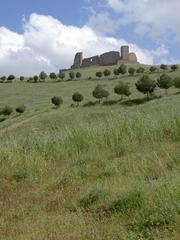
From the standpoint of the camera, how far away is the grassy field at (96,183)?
553cm

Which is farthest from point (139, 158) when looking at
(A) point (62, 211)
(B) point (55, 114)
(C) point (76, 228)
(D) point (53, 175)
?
(B) point (55, 114)

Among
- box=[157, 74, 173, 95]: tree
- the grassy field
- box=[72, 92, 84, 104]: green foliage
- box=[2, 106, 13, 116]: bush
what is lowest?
box=[2, 106, 13, 116]: bush

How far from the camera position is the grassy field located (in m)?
5.53

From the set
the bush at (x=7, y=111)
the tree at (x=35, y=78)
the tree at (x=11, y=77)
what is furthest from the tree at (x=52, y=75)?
the bush at (x=7, y=111)

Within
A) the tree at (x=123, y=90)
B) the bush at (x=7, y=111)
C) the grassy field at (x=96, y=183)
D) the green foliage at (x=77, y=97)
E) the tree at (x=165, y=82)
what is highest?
the grassy field at (x=96, y=183)

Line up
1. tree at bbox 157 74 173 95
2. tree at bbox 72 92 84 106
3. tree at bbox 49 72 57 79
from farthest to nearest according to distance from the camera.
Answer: tree at bbox 49 72 57 79, tree at bbox 72 92 84 106, tree at bbox 157 74 173 95

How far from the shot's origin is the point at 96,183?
7527 millimetres

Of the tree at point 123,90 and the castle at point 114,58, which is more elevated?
the castle at point 114,58

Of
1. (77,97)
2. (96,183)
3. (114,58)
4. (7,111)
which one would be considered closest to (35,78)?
(114,58)

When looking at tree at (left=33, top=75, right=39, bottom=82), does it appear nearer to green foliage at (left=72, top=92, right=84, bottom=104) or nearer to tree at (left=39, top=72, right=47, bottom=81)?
tree at (left=39, top=72, right=47, bottom=81)

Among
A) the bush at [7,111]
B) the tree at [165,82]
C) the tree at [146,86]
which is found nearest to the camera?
the tree at [165,82]

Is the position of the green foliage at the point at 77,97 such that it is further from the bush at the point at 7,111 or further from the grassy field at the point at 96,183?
the grassy field at the point at 96,183

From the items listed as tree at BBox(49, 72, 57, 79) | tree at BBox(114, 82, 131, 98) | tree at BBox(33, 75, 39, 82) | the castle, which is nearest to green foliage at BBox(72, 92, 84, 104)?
tree at BBox(114, 82, 131, 98)

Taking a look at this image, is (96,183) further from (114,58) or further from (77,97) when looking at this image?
(114,58)
